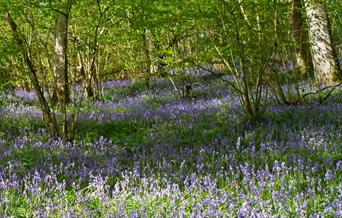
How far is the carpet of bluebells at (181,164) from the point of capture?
422 cm

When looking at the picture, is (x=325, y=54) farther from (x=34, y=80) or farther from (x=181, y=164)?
(x=181, y=164)

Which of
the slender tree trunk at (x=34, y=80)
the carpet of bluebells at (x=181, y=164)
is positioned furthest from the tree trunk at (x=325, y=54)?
the slender tree trunk at (x=34, y=80)

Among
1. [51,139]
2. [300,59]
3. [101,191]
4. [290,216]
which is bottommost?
[290,216]

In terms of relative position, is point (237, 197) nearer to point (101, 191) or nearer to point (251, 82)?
point (101, 191)

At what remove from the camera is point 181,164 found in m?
5.34

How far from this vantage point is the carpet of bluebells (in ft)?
13.8

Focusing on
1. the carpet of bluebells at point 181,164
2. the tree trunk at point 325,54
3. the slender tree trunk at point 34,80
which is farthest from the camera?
the tree trunk at point 325,54

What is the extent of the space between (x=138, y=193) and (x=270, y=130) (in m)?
3.11

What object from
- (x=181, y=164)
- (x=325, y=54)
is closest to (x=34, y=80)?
(x=181, y=164)

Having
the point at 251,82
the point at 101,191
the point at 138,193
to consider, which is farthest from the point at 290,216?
the point at 251,82

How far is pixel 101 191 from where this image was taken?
4766 millimetres

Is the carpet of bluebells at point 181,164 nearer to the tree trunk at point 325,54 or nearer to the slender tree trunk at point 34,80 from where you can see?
the slender tree trunk at point 34,80

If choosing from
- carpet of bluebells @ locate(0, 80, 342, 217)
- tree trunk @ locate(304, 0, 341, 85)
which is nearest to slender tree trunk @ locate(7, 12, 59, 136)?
carpet of bluebells @ locate(0, 80, 342, 217)

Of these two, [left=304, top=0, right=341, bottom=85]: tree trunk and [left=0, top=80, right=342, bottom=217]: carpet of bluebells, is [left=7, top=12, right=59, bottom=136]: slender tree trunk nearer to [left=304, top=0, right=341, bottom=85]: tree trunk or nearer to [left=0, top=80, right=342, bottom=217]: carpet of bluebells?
[left=0, top=80, right=342, bottom=217]: carpet of bluebells
